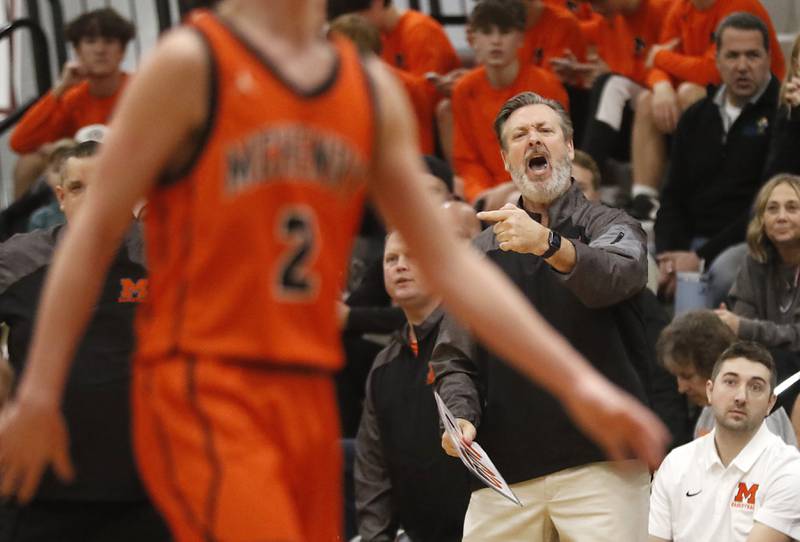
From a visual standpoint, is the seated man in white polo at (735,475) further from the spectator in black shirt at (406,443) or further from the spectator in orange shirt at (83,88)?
the spectator in orange shirt at (83,88)

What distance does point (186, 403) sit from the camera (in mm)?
2537

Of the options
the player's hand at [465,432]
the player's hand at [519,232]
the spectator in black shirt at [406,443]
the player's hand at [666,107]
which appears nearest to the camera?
the player's hand at [519,232]

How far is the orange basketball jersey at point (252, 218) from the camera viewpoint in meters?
2.49

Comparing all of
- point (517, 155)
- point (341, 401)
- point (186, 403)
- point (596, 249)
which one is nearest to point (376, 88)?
point (186, 403)

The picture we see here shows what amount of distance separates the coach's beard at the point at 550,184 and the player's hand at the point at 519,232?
21.2 inches

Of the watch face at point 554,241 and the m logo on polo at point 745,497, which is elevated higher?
the watch face at point 554,241

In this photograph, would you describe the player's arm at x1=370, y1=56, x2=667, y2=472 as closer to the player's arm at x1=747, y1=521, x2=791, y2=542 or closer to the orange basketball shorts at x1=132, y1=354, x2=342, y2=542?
the orange basketball shorts at x1=132, y1=354, x2=342, y2=542

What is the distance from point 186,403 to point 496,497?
8.90 ft

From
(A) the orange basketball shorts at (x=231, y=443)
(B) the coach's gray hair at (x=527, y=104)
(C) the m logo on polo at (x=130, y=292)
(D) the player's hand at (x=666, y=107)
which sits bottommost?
(D) the player's hand at (x=666, y=107)

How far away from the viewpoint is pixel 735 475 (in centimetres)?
566

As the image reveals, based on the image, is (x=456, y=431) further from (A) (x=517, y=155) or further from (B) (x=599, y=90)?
(B) (x=599, y=90)

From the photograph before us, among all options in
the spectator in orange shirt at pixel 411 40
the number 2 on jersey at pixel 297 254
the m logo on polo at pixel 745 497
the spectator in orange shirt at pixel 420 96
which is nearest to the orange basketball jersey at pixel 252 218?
the number 2 on jersey at pixel 297 254

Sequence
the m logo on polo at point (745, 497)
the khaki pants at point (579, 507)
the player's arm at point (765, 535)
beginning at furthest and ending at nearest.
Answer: the m logo on polo at point (745, 497)
the player's arm at point (765, 535)
the khaki pants at point (579, 507)

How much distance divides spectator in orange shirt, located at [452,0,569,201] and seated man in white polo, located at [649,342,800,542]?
2913 mm
